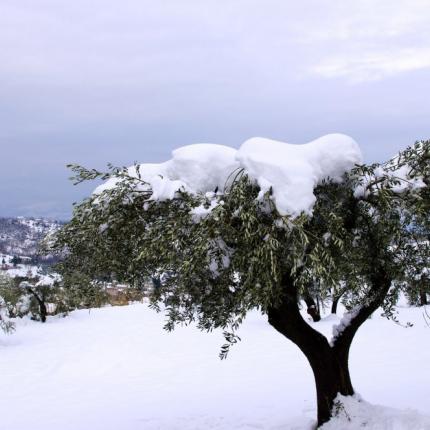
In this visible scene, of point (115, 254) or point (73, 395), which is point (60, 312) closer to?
point (73, 395)

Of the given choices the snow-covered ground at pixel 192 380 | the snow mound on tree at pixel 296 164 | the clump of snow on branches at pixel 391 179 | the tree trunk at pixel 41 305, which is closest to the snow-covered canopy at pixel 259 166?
the snow mound on tree at pixel 296 164

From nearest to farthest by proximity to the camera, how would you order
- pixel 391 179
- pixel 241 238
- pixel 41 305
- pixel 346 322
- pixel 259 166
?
pixel 241 238, pixel 259 166, pixel 391 179, pixel 346 322, pixel 41 305

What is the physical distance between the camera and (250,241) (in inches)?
318

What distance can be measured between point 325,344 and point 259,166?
595 cm

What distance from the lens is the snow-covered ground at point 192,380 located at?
1680cm

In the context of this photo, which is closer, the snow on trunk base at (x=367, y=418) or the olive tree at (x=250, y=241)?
the olive tree at (x=250, y=241)

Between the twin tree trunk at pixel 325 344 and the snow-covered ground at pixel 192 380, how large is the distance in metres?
0.54

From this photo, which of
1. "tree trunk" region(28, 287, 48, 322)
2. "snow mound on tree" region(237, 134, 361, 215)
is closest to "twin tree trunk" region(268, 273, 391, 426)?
"snow mound on tree" region(237, 134, 361, 215)

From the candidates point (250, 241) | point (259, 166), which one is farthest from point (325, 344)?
point (259, 166)

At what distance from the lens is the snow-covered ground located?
1680 centimetres

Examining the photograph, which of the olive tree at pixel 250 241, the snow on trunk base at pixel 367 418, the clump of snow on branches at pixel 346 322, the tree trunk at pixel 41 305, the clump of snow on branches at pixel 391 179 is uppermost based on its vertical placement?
the clump of snow on branches at pixel 391 179

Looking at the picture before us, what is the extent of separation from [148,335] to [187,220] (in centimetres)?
3134

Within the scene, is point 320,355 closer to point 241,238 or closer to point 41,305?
point 241,238

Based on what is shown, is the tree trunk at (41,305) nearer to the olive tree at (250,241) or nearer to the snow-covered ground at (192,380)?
the snow-covered ground at (192,380)
